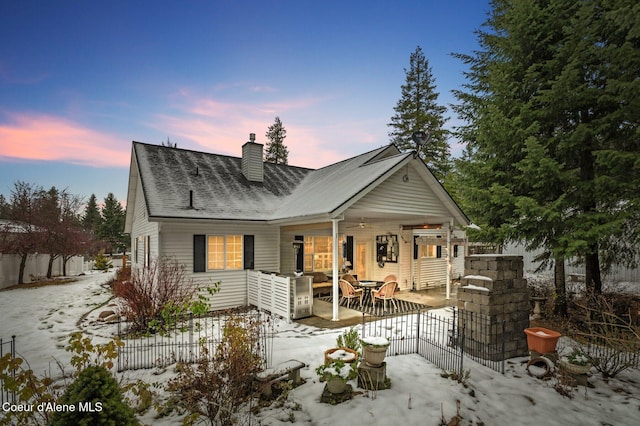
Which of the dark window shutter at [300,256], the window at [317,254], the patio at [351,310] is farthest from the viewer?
the window at [317,254]

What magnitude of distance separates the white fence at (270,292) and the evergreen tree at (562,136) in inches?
274

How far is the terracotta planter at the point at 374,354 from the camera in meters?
4.99

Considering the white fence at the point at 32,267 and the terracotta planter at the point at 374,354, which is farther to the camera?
the white fence at the point at 32,267

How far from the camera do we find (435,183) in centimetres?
1120

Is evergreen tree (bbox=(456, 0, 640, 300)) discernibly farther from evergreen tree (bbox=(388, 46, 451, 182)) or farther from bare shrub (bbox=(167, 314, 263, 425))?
evergreen tree (bbox=(388, 46, 451, 182))

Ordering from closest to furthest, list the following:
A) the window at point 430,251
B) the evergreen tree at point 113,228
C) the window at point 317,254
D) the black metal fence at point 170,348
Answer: the black metal fence at point 170,348 < the window at point 317,254 < the window at point 430,251 < the evergreen tree at point 113,228

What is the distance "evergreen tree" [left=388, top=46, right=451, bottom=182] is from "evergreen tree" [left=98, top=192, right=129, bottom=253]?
131 ft

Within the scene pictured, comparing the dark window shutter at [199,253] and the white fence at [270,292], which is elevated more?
the dark window shutter at [199,253]

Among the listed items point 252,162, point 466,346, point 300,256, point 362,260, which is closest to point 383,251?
point 362,260

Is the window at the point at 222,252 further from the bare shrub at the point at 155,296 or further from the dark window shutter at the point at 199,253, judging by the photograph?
the bare shrub at the point at 155,296

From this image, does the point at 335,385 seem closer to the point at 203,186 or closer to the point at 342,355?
the point at 342,355

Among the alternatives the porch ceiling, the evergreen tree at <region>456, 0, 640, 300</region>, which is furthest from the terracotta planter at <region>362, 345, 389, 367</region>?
the porch ceiling

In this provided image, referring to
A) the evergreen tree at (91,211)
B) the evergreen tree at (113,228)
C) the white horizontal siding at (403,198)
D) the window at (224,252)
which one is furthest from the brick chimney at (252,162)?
the evergreen tree at (91,211)

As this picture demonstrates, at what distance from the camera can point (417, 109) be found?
3030 cm
